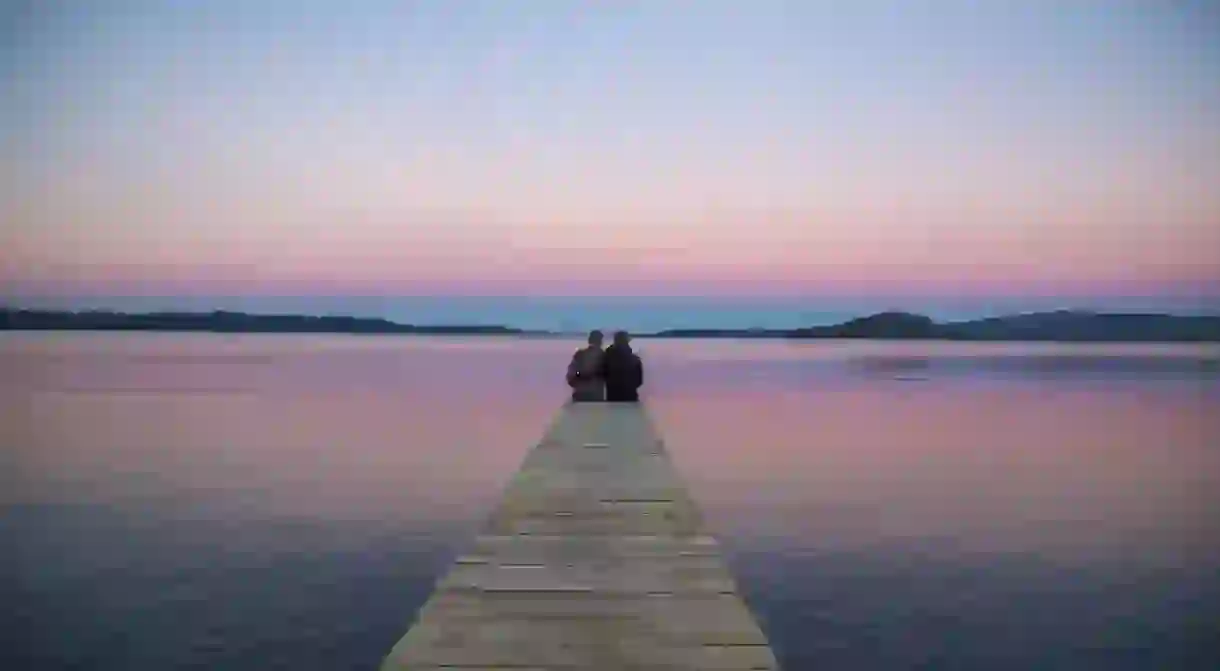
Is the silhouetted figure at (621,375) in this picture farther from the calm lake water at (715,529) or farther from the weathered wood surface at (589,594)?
the weathered wood surface at (589,594)

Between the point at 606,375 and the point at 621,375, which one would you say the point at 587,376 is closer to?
the point at 606,375

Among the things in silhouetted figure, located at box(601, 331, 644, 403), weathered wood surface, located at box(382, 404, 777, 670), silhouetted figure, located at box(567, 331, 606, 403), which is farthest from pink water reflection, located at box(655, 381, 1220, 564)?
weathered wood surface, located at box(382, 404, 777, 670)

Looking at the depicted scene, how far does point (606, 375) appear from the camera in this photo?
19000 millimetres

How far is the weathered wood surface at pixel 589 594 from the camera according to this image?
4551mm

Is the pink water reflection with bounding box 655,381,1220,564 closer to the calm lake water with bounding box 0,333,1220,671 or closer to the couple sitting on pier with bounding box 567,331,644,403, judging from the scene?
the calm lake water with bounding box 0,333,1220,671

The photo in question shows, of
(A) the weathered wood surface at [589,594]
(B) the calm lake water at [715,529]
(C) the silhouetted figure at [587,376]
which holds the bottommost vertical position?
(B) the calm lake water at [715,529]

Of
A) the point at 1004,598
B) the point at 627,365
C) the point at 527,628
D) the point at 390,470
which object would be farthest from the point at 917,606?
the point at 390,470

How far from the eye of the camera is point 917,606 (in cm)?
1062

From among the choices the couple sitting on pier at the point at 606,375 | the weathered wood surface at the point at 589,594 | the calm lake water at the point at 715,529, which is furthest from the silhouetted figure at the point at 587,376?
the weathered wood surface at the point at 589,594

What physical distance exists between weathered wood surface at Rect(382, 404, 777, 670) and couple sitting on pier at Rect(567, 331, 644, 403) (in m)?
9.35

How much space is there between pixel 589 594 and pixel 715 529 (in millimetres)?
9520

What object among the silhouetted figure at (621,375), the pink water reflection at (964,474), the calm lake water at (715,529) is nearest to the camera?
the calm lake water at (715,529)

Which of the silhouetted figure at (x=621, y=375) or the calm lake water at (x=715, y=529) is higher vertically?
the silhouetted figure at (x=621, y=375)

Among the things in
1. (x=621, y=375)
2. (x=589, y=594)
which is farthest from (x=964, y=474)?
(x=589, y=594)
